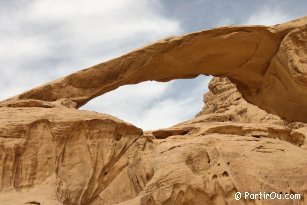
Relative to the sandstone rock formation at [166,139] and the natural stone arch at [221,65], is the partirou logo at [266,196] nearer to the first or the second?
the sandstone rock formation at [166,139]

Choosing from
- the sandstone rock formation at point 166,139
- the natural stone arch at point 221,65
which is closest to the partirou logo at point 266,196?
the sandstone rock formation at point 166,139

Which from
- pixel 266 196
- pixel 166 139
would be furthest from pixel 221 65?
pixel 266 196

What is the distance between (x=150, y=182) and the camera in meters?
7.50

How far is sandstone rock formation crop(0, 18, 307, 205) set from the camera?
24.5ft

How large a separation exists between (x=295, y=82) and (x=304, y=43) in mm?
698

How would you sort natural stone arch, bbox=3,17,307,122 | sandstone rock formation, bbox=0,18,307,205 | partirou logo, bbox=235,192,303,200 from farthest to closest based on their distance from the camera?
natural stone arch, bbox=3,17,307,122 < sandstone rock formation, bbox=0,18,307,205 < partirou logo, bbox=235,192,303,200

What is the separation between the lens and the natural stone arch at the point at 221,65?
10125mm

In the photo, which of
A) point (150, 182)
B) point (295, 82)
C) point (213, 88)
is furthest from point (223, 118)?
point (150, 182)

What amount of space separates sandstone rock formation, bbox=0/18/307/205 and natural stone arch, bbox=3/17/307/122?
19 millimetres

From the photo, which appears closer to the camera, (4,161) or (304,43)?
(4,161)

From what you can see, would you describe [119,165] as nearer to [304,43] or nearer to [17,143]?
[17,143]

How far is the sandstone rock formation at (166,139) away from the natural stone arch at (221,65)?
0.06 ft

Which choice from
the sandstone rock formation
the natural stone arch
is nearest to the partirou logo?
the sandstone rock formation

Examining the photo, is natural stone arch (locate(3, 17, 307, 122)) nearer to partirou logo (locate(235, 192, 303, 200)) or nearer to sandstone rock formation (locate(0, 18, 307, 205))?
sandstone rock formation (locate(0, 18, 307, 205))
